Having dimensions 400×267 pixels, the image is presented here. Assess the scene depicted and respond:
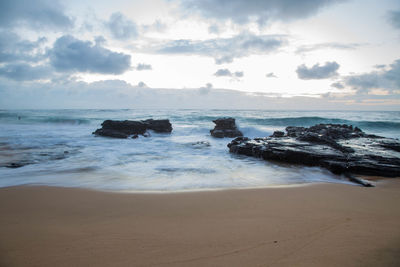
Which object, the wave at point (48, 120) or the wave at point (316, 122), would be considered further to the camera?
the wave at point (48, 120)

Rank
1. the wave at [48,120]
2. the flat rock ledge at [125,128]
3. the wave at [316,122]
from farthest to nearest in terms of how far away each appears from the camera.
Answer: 1. the wave at [48,120]
2. the wave at [316,122]
3. the flat rock ledge at [125,128]

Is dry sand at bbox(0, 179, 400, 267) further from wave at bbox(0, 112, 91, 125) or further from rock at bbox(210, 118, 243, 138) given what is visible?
wave at bbox(0, 112, 91, 125)

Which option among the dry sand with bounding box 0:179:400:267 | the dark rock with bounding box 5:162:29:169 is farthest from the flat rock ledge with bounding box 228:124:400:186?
the dark rock with bounding box 5:162:29:169

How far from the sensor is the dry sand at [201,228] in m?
2.00

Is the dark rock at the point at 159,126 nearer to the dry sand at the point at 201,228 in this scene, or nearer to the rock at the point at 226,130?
the rock at the point at 226,130

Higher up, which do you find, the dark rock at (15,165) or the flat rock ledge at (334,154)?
the flat rock ledge at (334,154)

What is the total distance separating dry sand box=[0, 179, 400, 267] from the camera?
2.00 meters

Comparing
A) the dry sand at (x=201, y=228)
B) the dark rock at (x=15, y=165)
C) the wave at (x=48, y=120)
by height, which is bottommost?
the dark rock at (x=15, y=165)

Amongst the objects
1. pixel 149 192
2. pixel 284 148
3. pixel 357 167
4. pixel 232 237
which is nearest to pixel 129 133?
pixel 284 148

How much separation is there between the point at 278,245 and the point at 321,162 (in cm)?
516

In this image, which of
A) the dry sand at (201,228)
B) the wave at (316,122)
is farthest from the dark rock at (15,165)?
the wave at (316,122)

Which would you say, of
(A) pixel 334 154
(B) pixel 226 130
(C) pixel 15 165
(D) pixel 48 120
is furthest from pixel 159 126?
(D) pixel 48 120

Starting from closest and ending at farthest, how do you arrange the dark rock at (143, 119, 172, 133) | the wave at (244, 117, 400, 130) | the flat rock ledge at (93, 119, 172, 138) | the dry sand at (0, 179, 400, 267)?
the dry sand at (0, 179, 400, 267) → the flat rock ledge at (93, 119, 172, 138) → the dark rock at (143, 119, 172, 133) → the wave at (244, 117, 400, 130)

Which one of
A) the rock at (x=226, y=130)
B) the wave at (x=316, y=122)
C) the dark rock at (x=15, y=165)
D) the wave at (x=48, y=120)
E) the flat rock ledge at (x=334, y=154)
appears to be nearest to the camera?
the flat rock ledge at (x=334, y=154)
